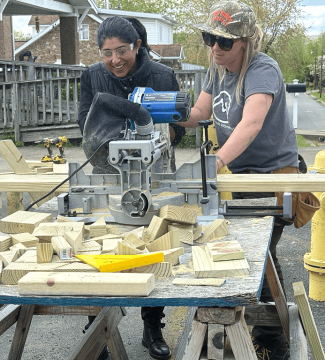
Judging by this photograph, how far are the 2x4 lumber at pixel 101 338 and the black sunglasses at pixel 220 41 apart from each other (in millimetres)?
1605

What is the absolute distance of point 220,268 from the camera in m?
2.09

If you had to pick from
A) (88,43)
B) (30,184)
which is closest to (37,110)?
(30,184)

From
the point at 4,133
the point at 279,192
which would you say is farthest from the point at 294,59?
the point at 279,192

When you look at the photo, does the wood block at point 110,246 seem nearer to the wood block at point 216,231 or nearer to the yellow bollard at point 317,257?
the wood block at point 216,231

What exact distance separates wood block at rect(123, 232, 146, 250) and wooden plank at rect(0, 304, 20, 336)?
1.22 m

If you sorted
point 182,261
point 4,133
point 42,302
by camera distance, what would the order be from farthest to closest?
1. point 4,133
2. point 182,261
3. point 42,302

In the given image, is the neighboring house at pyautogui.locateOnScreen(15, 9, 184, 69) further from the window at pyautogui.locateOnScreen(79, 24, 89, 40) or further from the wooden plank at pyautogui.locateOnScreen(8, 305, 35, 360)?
the wooden plank at pyautogui.locateOnScreen(8, 305, 35, 360)

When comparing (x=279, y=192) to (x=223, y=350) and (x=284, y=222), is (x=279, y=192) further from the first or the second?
(x=223, y=350)

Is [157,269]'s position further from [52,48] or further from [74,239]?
[52,48]

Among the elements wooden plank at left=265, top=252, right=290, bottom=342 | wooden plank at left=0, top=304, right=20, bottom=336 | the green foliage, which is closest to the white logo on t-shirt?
wooden plank at left=265, top=252, right=290, bottom=342

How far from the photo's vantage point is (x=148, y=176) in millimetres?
2705

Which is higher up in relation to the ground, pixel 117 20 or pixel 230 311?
pixel 117 20

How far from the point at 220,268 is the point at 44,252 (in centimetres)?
68

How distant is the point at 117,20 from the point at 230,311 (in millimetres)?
1889
